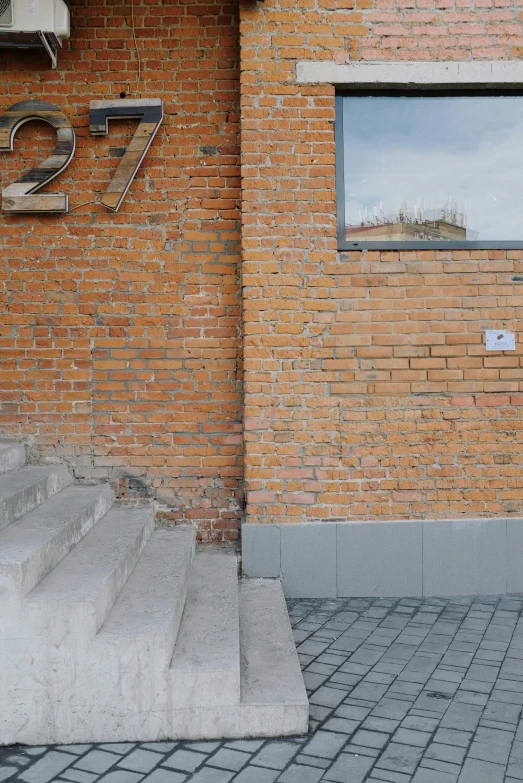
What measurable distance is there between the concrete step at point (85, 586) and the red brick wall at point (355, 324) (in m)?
1.05

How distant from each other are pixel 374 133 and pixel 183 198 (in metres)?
1.40

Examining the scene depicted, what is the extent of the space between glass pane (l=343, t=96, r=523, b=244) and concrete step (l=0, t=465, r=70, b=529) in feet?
8.78

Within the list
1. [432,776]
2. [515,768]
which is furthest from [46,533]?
[515,768]

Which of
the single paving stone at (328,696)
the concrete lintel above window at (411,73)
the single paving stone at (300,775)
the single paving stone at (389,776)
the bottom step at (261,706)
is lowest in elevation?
the single paving stone at (389,776)

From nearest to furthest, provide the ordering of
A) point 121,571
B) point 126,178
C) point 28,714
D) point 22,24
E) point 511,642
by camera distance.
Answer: point 28,714 → point 121,571 → point 511,642 → point 22,24 → point 126,178

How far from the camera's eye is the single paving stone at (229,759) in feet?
8.71

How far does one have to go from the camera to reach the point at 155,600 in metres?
3.27

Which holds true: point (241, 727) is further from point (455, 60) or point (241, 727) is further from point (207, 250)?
point (455, 60)

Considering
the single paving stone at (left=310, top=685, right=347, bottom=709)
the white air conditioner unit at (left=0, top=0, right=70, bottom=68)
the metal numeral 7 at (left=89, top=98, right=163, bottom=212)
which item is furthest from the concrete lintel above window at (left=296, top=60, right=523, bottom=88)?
the single paving stone at (left=310, top=685, right=347, bottom=709)

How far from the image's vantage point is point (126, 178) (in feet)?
15.3

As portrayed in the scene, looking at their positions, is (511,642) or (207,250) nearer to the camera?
(511,642)

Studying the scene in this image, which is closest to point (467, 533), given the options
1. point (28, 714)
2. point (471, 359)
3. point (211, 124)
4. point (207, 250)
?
point (471, 359)

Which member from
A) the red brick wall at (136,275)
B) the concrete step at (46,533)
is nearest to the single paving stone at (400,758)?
the concrete step at (46,533)

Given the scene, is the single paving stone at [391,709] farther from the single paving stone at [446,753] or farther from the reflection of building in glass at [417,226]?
the reflection of building in glass at [417,226]
